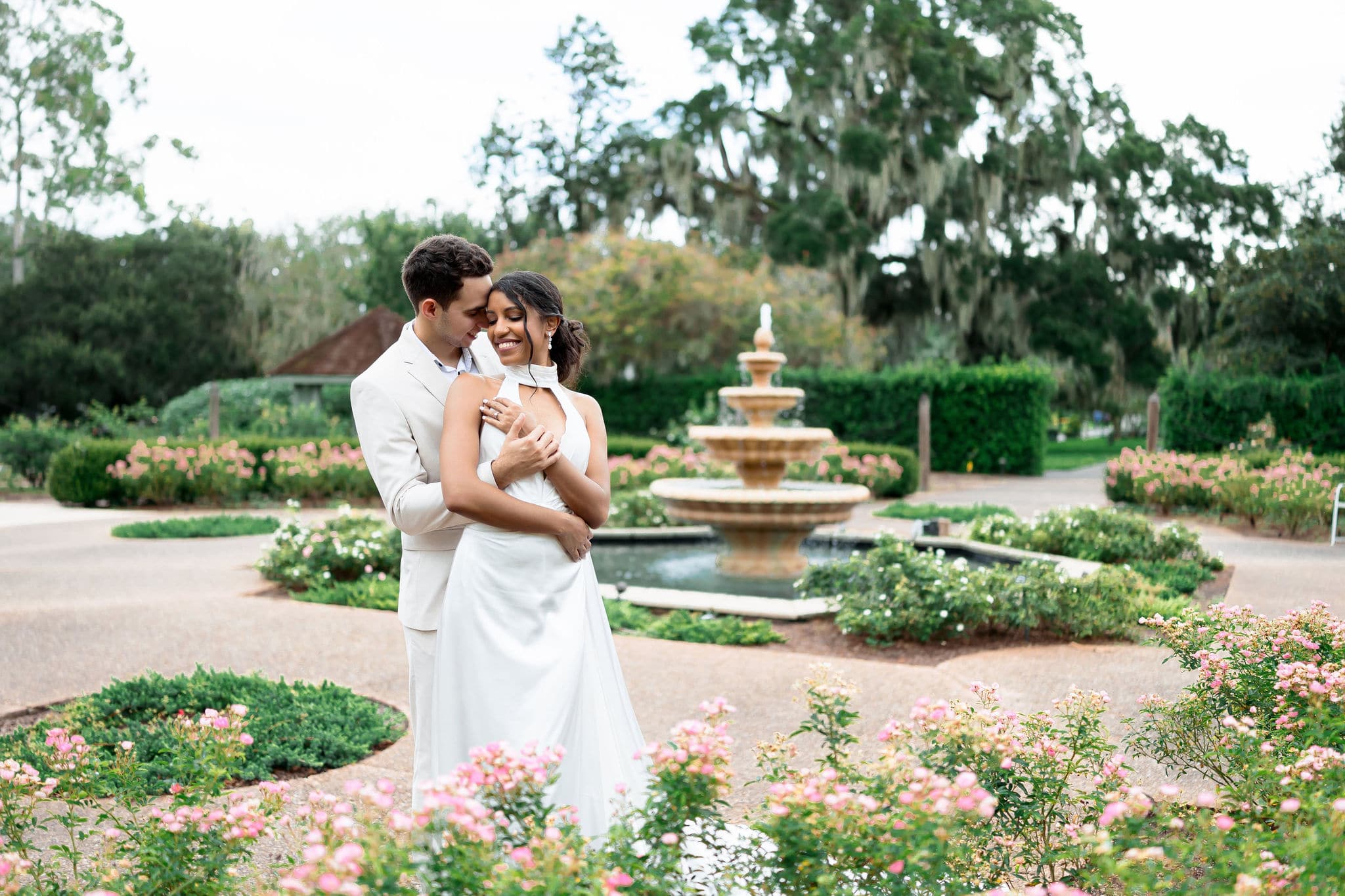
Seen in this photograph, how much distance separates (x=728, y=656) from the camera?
6.08 metres

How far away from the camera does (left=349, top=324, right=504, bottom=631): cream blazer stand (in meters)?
2.67

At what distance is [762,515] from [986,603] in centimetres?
261

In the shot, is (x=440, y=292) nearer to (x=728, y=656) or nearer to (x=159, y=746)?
(x=159, y=746)

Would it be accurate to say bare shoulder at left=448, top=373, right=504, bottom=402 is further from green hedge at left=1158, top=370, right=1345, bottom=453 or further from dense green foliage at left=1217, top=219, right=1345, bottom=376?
dense green foliage at left=1217, top=219, right=1345, bottom=376

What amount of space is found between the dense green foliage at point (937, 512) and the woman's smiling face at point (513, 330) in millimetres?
10536

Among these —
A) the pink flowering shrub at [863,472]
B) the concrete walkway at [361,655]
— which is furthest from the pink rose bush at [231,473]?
the pink flowering shrub at [863,472]

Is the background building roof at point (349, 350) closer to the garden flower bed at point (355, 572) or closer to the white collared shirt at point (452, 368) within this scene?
the garden flower bed at point (355, 572)

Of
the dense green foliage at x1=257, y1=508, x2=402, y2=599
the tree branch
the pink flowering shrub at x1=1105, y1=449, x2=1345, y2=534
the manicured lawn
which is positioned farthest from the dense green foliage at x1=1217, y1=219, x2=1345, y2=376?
the dense green foliage at x1=257, y1=508, x2=402, y2=599

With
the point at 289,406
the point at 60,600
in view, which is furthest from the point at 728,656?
the point at 289,406

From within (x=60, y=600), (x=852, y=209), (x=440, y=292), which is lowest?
(x=60, y=600)

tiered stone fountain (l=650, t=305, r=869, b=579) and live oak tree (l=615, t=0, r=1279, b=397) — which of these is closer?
tiered stone fountain (l=650, t=305, r=869, b=579)

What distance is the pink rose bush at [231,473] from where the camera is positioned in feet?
50.2

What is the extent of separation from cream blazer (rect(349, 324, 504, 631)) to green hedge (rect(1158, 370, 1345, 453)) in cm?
1682

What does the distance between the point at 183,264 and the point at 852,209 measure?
19384 mm
